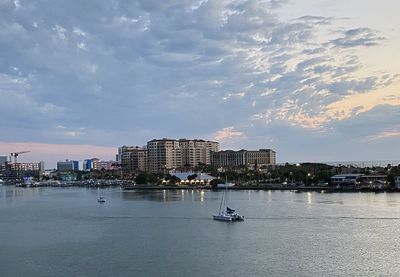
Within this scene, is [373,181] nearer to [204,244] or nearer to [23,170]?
[204,244]

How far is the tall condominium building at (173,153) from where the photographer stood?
75.6m

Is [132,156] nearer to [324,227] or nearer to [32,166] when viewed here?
[32,166]

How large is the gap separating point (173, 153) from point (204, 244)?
63451mm

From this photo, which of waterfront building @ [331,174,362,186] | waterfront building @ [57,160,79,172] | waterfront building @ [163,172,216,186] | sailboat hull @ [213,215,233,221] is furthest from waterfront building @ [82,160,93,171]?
sailboat hull @ [213,215,233,221]

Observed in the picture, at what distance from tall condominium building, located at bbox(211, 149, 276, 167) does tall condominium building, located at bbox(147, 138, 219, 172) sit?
2271 millimetres

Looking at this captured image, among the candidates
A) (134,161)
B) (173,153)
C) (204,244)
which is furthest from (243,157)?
(204,244)

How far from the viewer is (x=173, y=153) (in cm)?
7625

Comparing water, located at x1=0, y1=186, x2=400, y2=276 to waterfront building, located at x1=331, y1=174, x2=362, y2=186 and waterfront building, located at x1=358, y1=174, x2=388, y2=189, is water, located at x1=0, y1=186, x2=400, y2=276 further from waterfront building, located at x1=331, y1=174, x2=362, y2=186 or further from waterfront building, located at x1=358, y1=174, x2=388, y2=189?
waterfront building, located at x1=331, y1=174, x2=362, y2=186

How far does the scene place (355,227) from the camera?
605 inches

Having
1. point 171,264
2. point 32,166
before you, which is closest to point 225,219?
point 171,264

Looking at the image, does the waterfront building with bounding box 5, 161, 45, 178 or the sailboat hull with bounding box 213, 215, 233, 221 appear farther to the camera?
the waterfront building with bounding box 5, 161, 45, 178

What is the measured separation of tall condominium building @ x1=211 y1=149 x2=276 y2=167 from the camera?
3105 inches

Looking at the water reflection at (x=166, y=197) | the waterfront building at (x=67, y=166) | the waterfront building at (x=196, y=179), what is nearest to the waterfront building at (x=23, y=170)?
the waterfront building at (x=67, y=166)

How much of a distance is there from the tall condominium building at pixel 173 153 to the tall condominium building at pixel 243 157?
227 centimetres
